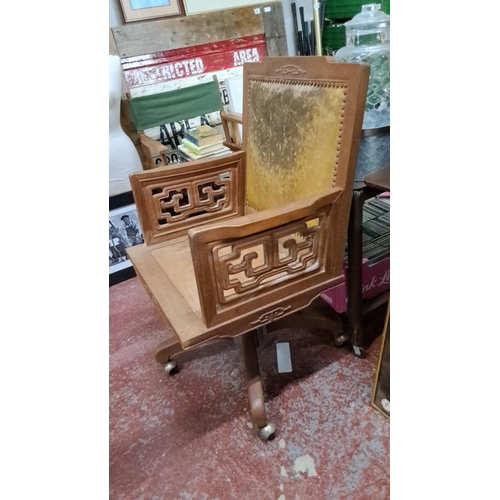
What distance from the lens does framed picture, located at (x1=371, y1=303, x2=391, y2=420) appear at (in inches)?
44.2

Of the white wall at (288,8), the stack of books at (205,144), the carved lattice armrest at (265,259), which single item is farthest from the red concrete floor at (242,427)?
the white wall at (288,8)

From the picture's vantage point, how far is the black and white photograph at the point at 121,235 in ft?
6.40

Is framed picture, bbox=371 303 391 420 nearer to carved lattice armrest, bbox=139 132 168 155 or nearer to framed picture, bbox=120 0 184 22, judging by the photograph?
carved lattice armrest, bbox=139 132 168 155

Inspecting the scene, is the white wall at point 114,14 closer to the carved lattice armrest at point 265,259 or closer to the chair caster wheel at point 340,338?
the carved lattice armrest at point 265,259

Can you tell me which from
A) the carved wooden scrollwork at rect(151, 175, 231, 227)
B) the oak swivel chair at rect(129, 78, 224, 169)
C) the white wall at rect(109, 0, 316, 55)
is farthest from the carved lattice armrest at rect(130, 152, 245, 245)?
the white wall at rect(109, 0, 316, 55)

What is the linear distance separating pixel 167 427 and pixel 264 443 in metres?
0.33

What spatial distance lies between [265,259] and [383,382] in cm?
58

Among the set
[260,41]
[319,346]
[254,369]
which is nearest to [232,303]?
[254,369]

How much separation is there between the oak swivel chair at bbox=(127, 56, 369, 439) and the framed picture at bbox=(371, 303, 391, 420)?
25 cm

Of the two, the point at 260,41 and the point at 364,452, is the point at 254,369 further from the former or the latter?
the point at 260,41

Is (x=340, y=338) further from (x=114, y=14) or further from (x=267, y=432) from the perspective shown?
(x=114, y=14)

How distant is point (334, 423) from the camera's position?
3.92 ft

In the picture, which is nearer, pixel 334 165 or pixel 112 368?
pixel 334 165

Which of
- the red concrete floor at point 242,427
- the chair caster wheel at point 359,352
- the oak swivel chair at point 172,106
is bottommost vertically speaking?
the red concrete floor at point 242,427
